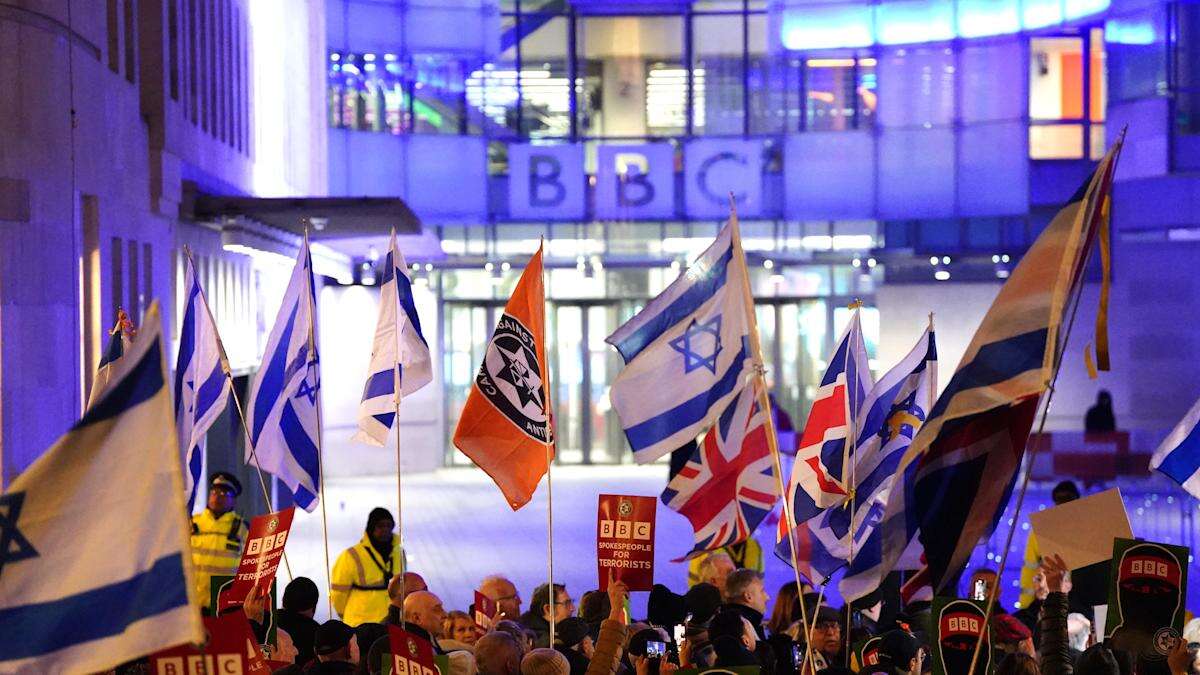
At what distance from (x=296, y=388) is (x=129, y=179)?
5335 mm

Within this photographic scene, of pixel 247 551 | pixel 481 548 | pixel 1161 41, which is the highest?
pixel 1161 41

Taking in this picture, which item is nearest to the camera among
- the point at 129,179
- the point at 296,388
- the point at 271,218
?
the point at 296,388

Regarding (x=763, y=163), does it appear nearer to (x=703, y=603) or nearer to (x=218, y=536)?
(x=218, y=536)

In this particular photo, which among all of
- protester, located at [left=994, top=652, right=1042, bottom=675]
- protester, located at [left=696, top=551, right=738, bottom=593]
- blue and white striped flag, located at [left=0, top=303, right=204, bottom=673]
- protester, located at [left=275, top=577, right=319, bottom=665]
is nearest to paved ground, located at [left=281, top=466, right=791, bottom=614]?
protester, located at [left=696, top=551, right=738, bottom=593]

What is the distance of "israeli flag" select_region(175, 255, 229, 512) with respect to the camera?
483 inches

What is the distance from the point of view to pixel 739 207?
119 feet

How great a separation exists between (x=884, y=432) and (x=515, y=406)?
213 centimetres

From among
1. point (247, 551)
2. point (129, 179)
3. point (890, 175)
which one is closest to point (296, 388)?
point (247, 551)

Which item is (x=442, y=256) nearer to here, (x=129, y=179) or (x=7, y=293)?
(x=129, y=179)

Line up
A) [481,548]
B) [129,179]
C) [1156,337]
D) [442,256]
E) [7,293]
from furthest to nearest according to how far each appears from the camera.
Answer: [1156,337]
[442,256]
[481,548]
[129,179]
[7,293]

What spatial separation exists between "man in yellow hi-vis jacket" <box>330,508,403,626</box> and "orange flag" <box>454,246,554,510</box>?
226 cm

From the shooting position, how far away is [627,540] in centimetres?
1044

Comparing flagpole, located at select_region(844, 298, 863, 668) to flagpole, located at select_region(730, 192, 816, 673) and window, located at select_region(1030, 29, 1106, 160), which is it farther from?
window, located at select_region(1030, 29, 1106, 160)

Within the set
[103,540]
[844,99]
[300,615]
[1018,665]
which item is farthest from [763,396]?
[844,99]
